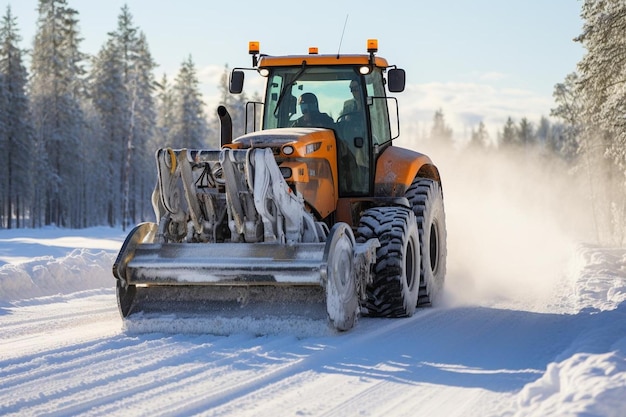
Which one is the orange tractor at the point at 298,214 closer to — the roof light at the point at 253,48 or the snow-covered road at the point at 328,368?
the roof light at the point at 253,48

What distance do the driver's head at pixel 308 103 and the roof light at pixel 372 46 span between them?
86 centimetres

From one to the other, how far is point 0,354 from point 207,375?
2016 millimetres

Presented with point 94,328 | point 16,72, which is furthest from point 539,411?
point 16,72

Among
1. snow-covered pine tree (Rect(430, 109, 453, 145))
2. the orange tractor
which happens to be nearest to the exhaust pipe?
the orange tractor

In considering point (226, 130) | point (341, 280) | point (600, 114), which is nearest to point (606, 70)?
point (600, 114)

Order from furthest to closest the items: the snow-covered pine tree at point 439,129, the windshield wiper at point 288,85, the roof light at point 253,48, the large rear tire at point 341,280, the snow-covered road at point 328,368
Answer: the snow-covered pine tree at point 439,129
the roof light at point 253,48
the windshield wiper at point 288,85
the large rear tire at point 341,280
the snow-covered road at point 328,368

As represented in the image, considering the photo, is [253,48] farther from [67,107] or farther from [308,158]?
[67,107]

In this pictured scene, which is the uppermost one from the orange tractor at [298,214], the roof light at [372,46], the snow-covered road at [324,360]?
the roof light at [372,46]

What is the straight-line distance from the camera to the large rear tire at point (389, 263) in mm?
8852

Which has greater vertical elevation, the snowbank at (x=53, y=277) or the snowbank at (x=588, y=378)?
the snowbank at (x=53, y=277)

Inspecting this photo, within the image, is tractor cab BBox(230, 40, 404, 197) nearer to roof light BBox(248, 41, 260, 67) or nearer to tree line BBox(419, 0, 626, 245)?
roof light BBox(248, 41, 260, 67)

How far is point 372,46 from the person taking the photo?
32.7 feet

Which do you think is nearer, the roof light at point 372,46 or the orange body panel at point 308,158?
the orange body panel at point 308,158

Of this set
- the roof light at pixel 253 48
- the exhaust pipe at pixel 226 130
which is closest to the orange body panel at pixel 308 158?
the exhaust pipe at pixel 226 130
